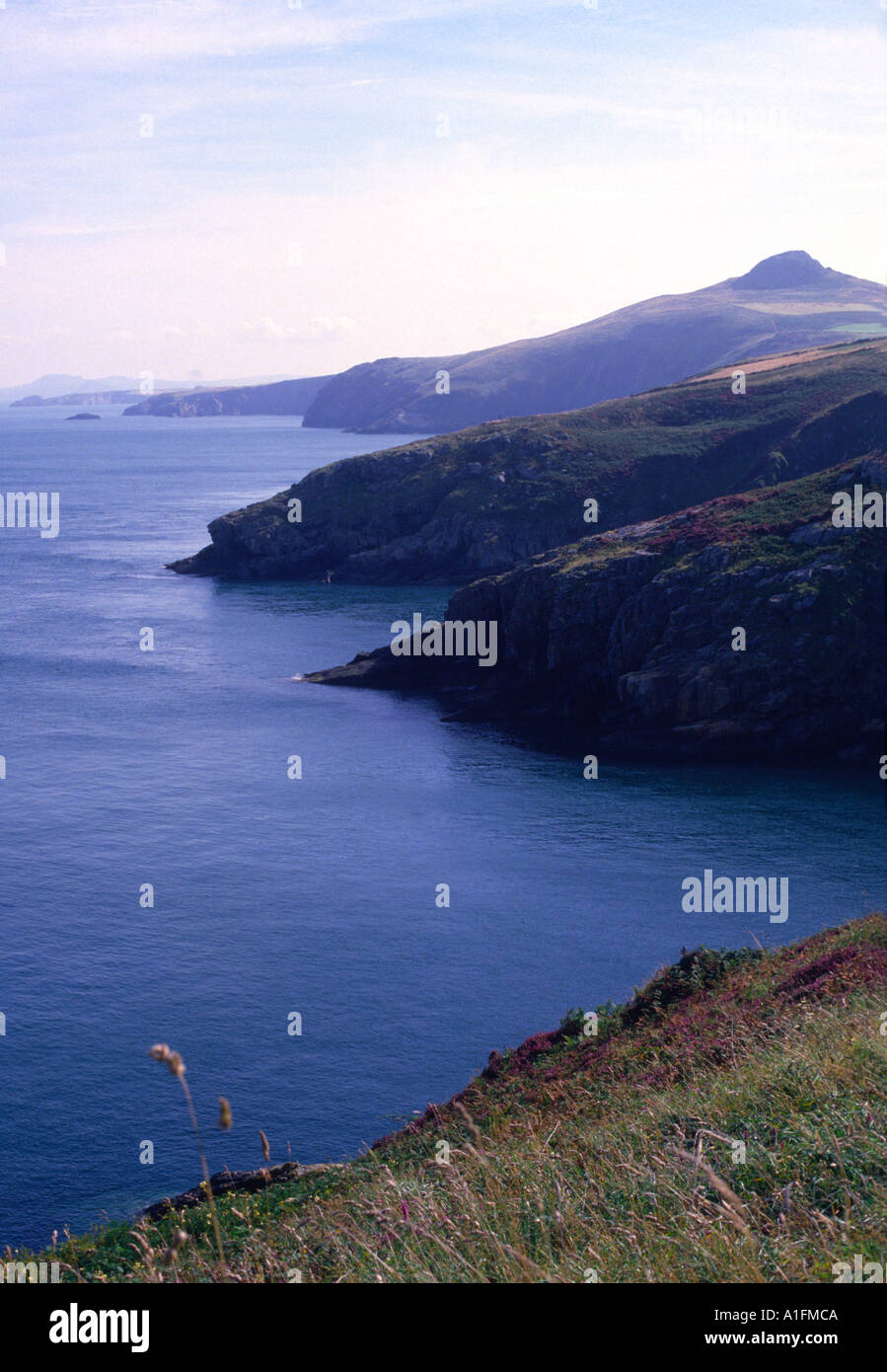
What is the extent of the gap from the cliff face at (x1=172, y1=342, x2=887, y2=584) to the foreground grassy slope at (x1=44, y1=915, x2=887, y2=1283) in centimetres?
11113

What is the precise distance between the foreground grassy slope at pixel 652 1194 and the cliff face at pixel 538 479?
365ft

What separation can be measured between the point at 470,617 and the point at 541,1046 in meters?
63.6

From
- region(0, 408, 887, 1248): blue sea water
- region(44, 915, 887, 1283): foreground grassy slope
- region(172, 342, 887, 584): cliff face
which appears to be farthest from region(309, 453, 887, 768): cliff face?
region(44, 915, 887, 1283): foreground grassy slope

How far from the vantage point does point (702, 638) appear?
7456cm

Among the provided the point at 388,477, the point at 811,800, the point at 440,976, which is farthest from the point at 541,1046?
the point at 388,477

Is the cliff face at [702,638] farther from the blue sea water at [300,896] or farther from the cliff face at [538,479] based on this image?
the cliff face at [538,479]

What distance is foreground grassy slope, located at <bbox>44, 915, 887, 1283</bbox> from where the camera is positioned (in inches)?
285

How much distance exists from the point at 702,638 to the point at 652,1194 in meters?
68.5

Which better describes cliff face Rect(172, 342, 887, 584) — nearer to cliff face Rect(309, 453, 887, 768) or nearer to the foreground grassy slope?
cliff face Rect(309, 453, 887, 768)

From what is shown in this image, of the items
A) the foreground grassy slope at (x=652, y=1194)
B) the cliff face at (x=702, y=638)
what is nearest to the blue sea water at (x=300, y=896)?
the cliff face at (x=702, y=638)

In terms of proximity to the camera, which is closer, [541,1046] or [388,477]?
[541,1046]

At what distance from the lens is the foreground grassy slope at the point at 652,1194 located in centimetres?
724

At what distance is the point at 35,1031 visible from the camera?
38219 millimetres
